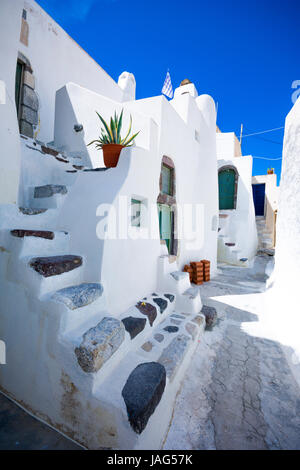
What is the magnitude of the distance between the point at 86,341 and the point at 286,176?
160 inches

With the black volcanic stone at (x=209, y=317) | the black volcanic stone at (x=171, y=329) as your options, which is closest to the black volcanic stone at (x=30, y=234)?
the black volcanic stone at (x=171, y=329)

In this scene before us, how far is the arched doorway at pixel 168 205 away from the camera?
5570 millimetres

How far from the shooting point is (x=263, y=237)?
13.2m

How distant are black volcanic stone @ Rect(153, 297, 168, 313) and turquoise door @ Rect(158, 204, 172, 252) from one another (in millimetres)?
2777

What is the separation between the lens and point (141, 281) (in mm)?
2863

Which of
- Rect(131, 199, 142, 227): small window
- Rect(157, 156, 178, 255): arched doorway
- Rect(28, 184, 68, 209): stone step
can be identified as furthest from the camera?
Rect(157, 156, 178, 255): arched doorway

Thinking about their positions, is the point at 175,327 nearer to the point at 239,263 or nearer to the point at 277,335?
the point at 277,335

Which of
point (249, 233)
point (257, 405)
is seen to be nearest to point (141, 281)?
point (257, 405)

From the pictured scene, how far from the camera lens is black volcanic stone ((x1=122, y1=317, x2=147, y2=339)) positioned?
212 cm

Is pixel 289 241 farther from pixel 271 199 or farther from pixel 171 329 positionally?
pixel 271 199

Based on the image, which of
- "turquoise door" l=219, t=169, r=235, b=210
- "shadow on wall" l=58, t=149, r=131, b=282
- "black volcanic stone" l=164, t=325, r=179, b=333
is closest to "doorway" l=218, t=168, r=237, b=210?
"turquoise door" l=219, t=169, r=235, b=210

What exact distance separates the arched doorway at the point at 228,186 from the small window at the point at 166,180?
6.18 metres

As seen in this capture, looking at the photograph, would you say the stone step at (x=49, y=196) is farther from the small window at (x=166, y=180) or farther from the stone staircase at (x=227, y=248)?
the stone staircase at (x=227, y=248)

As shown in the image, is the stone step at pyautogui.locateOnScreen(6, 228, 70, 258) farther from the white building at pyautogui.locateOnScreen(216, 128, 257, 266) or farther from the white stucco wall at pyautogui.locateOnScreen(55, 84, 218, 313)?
the white building at pyautogui.locateOnScreen(216, 128, 257, 266)
